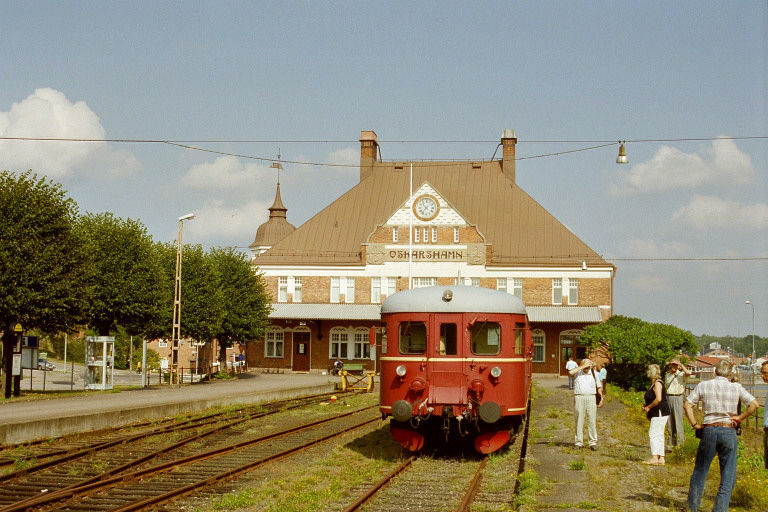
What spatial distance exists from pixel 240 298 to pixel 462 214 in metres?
16.5

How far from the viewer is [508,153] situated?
67500 millimetres

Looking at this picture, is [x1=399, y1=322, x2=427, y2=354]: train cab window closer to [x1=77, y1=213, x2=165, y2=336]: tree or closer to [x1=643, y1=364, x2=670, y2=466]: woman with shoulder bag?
[x1=643, y1=364, x2=670, y2=466]: woman with shoulder bag

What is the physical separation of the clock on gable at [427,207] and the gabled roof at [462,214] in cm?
166

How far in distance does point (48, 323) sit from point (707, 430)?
83.4 feet

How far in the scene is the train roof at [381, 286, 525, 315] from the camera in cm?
1535

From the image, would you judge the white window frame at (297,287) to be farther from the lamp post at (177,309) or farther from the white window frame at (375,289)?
the lamp post at (177,309)

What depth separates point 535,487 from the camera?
38.5 ft

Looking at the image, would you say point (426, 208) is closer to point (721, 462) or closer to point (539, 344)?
point (539, 344)

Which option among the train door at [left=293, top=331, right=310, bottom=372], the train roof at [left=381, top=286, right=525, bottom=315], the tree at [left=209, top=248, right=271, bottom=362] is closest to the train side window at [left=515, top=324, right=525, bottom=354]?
the train roof at [left=381, top=286, right=525, bottom=315]

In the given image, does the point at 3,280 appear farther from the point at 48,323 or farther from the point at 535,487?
the point at 535,487

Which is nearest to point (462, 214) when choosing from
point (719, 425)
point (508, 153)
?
point (508, 153)

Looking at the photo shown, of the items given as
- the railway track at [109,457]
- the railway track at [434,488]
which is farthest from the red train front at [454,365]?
the railway track at [109,457]

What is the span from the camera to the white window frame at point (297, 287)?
6122cm

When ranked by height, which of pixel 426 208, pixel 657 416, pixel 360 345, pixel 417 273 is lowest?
pixel 657 416
